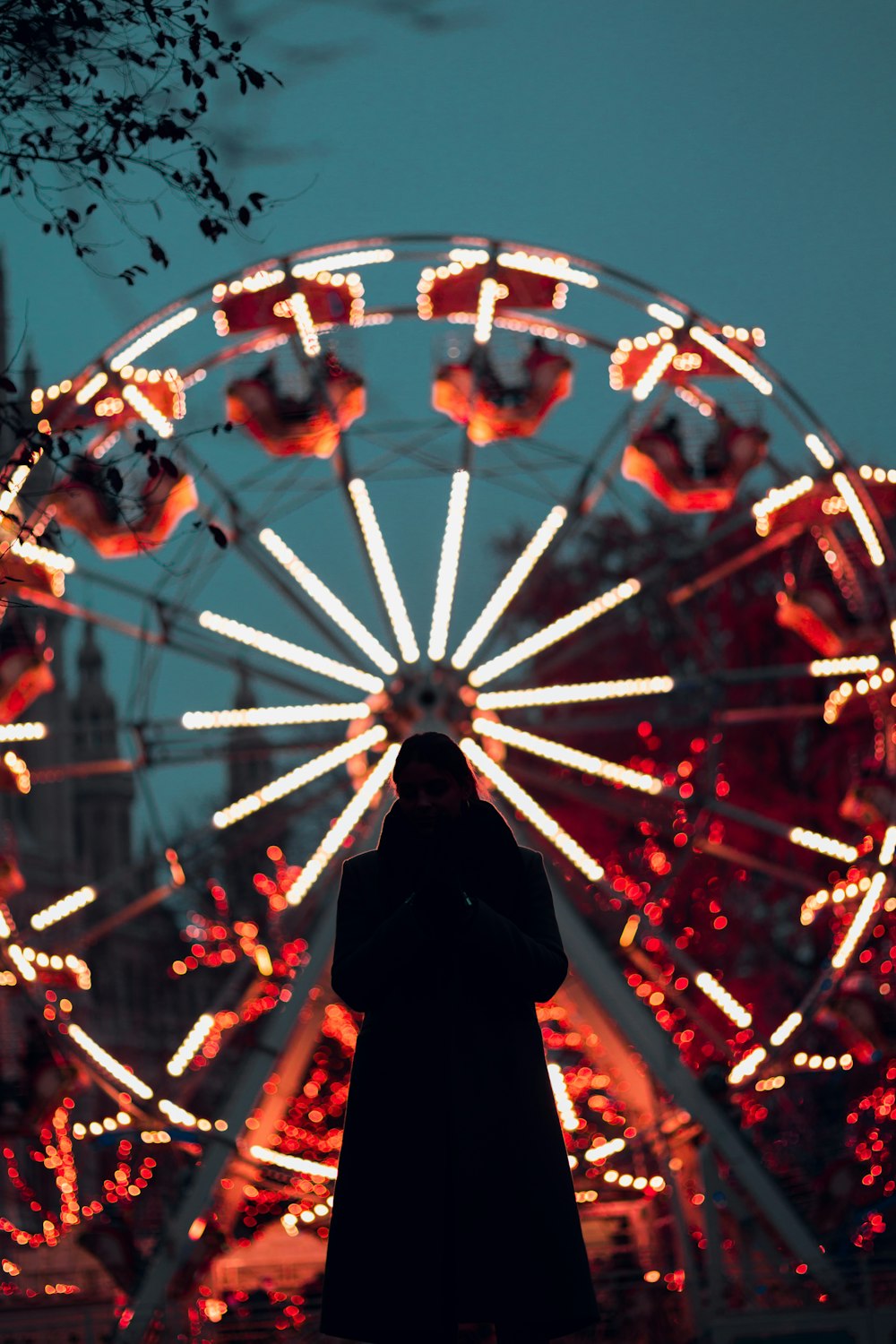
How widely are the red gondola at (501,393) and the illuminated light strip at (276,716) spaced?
2.95 metres

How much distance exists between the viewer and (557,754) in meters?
17.6

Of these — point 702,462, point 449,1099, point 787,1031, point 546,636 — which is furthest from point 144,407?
point 449,1099

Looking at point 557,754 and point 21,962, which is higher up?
point 557,754

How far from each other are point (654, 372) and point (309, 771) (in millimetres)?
4587

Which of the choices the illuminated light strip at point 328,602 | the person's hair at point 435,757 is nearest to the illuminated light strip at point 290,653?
the illuminated light strip at point 328,602

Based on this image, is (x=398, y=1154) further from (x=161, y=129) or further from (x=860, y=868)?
(x=860, y=868)

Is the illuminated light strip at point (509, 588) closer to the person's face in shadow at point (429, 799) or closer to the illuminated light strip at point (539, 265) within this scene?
the illuminated light strip at point (539, 265)

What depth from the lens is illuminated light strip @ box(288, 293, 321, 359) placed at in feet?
62.1

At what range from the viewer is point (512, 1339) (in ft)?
14.7

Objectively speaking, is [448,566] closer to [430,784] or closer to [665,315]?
[665,315]

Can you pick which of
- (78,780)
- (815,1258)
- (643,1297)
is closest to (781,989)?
(815,1258)

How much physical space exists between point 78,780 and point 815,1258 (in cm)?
6687

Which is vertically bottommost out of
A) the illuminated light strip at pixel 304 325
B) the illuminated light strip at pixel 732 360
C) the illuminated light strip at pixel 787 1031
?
the illuminated light strip at pixel 787 1031

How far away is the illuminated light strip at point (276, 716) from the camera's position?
56.9 feet
